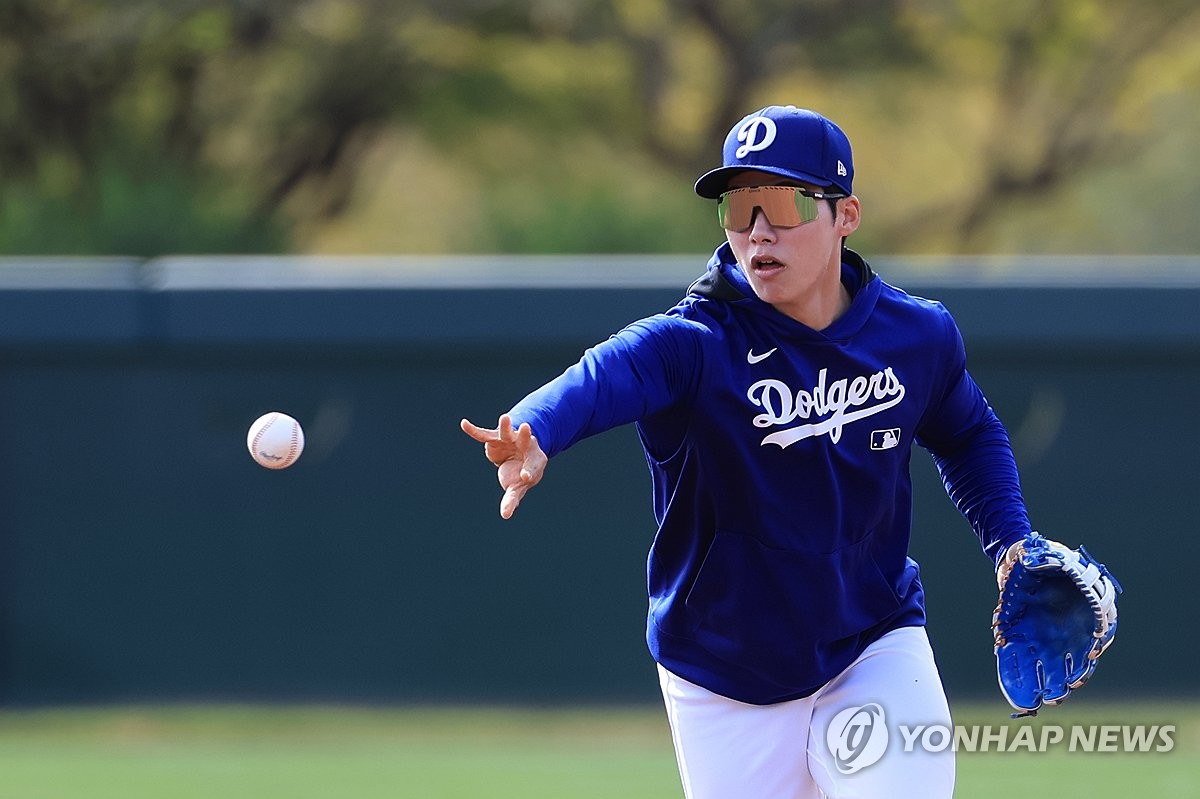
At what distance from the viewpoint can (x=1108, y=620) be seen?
3877 millimetres

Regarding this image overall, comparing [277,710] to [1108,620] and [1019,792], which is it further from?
Answer: [1108,620]

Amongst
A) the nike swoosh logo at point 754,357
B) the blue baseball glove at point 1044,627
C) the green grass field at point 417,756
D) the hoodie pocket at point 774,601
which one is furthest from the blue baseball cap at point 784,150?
the green grass field at point 417,756

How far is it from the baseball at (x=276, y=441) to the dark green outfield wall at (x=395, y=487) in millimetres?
4023

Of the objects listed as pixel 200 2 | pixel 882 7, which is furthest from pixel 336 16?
pixel 882 7

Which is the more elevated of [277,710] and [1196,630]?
[277,710]

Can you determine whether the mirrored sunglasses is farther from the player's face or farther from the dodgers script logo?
the dodgers script logo

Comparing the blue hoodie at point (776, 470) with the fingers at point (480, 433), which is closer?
the fingers at point (480, 433)

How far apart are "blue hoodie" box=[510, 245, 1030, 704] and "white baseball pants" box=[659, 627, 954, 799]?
46mm

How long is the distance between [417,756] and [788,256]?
160 inches

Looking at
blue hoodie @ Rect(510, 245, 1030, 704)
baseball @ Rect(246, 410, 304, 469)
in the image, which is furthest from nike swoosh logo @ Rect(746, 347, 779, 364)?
baseball @ Rect(246, 410, 304, 469)

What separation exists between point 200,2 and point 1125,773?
51.1ft

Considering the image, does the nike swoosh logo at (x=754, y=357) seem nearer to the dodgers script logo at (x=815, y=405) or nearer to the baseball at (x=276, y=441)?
the dodgers script logo at (x=815, y=405)

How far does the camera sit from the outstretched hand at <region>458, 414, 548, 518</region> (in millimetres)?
3166

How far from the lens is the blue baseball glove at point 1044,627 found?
390 cm
